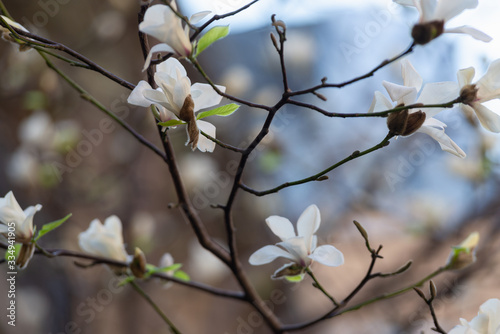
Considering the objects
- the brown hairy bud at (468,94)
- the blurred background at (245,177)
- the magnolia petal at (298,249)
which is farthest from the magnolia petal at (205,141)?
the blurred background at (245,177)

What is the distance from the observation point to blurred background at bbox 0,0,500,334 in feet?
4.03

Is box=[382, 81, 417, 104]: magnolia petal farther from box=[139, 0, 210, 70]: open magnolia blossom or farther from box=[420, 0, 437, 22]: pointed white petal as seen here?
box=[139, 0, 210, 70]: open magnolia blossom

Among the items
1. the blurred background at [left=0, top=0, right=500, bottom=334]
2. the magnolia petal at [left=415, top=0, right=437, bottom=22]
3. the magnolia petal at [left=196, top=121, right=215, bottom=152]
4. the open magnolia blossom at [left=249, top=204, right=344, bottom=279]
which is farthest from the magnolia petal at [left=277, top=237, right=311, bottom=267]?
the blurred background at [left=0, top=0, right=500, bottom=334]

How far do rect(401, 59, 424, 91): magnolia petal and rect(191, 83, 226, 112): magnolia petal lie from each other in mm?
161

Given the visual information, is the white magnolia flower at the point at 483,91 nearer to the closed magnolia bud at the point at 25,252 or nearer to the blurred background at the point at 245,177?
the closed magnolia bud at the point at 25,252

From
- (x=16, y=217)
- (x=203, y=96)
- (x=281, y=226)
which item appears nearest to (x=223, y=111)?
(x=203, y=96)

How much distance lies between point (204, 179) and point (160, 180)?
12.7 inches

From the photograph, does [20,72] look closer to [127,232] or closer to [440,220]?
[127,232]

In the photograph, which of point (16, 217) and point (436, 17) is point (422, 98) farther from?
point (16, 217)

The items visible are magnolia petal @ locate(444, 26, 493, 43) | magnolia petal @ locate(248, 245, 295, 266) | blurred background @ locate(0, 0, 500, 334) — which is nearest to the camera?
magnolia petal @ locate(444, 26, 493, 43)

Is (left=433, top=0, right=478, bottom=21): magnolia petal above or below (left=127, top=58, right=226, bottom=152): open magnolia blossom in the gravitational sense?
below

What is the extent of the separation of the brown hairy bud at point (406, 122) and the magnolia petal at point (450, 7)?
8cm

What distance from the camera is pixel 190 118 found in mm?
364

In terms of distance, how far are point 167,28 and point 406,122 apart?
8.2 inches
